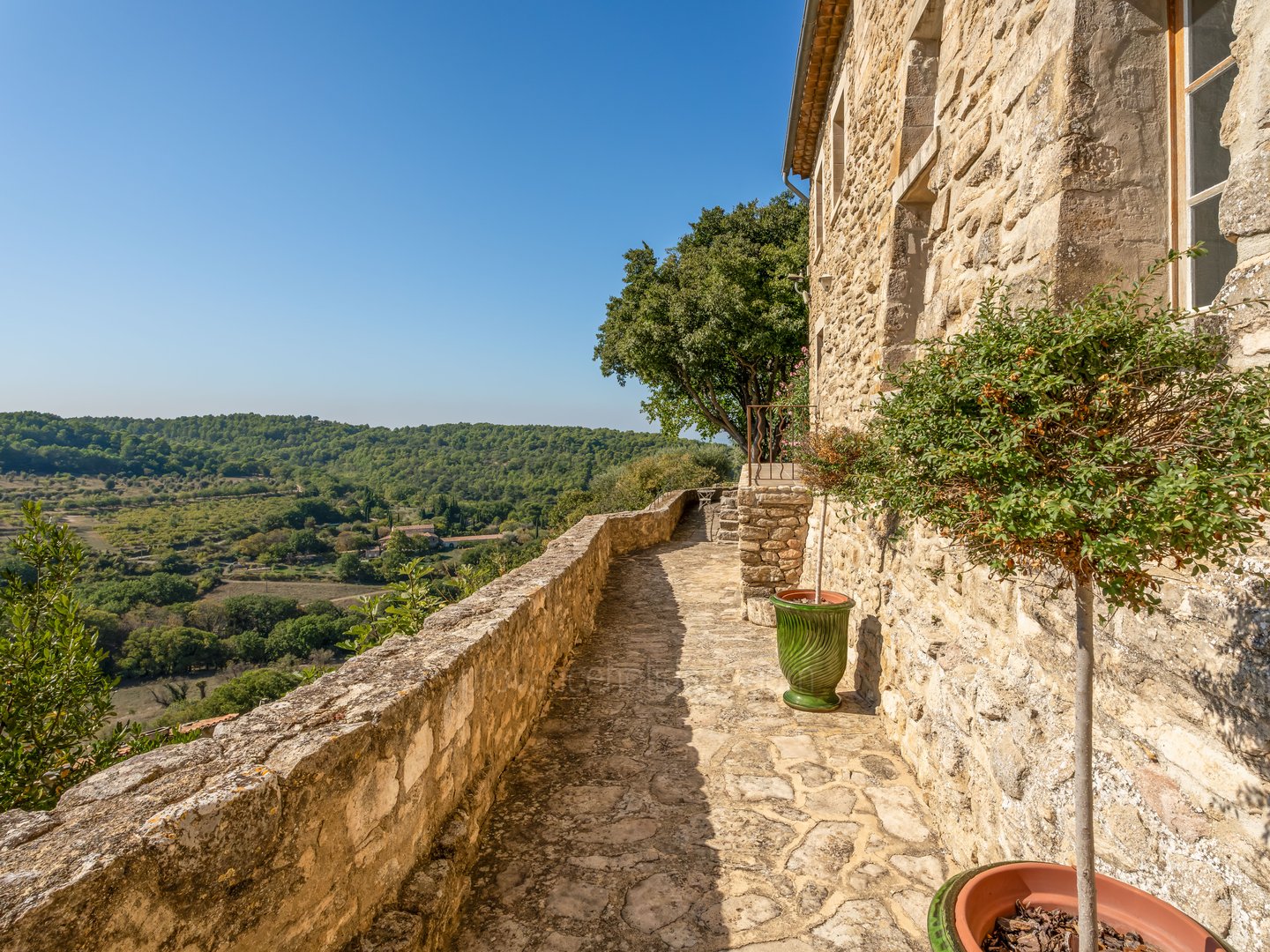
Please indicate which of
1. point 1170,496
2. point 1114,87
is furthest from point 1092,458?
point 1114,87

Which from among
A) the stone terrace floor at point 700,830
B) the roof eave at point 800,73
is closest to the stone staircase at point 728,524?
the roof eave at point 800,73

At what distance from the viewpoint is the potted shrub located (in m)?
1.18

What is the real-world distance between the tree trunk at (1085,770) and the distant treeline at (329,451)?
38.6 metres

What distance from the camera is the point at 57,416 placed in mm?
47562

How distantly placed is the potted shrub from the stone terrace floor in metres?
1.12

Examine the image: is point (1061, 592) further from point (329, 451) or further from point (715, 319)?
point (329, 451)

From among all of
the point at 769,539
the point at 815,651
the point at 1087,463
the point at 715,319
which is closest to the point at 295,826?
the point at 1087,463

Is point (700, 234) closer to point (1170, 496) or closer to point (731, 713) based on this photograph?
point (731, 713)

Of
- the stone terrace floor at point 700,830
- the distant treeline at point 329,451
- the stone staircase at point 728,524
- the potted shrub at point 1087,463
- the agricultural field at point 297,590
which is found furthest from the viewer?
the distant treeline at point 329,451

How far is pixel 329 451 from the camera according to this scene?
72.6 meters

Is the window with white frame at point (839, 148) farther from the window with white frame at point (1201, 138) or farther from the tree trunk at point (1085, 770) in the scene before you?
the tree trunk at point (1085, 770)

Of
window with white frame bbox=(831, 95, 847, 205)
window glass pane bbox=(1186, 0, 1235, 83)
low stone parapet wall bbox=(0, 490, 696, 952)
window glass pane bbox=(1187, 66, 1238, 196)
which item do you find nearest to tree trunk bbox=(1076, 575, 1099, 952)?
window glass pane bbox=(1187, 66, 1238, 196)

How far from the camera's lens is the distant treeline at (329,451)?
44.6 m

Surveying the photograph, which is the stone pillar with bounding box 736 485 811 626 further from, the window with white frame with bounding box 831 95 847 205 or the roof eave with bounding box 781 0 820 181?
the roof eave with bounding box 781 0 820 181
